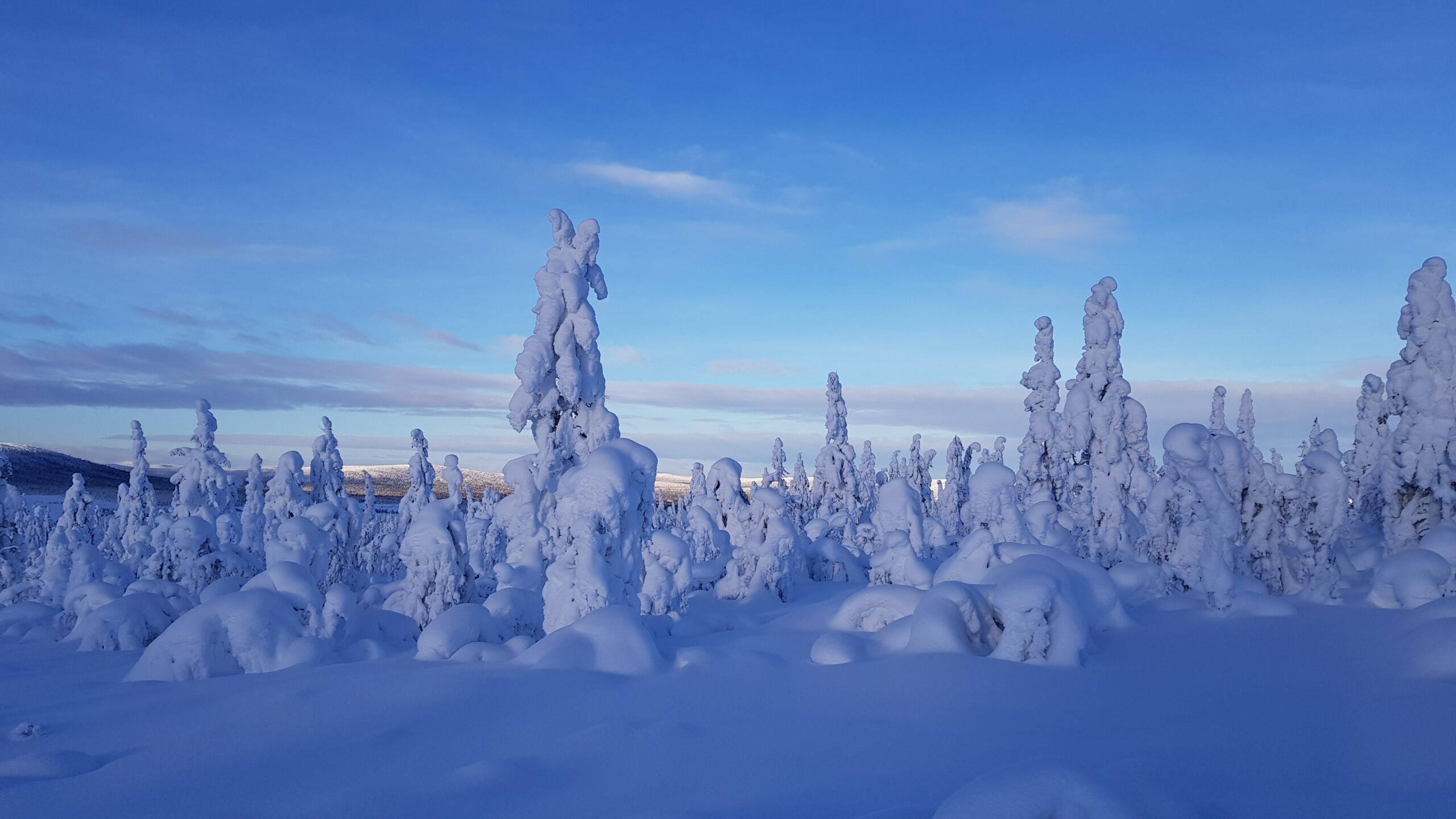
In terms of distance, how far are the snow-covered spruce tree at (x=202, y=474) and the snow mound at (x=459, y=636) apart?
84.7ft

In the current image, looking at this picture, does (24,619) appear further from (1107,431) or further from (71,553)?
(1107,431)

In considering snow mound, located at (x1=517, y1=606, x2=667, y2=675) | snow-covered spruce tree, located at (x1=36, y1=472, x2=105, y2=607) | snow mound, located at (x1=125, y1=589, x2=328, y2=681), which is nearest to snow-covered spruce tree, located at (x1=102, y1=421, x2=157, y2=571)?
snow-covered spruce tree, located at (x1=36, y1=472, x2=105, y2=607)

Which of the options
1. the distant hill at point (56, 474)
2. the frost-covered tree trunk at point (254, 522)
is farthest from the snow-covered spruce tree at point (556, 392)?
the distant hill at point (56, 474)

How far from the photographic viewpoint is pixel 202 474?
33.9 m

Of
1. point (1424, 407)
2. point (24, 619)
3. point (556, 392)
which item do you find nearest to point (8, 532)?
point (24, 619)

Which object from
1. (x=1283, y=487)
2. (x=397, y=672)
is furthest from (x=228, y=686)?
(x=1283, y=487)

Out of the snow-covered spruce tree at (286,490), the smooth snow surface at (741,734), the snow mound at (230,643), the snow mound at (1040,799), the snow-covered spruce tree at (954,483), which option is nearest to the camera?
the snow mound at (1040,799)

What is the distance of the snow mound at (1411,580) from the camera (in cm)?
1638

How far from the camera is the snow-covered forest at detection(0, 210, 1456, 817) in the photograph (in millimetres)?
8055

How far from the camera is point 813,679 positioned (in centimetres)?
1024

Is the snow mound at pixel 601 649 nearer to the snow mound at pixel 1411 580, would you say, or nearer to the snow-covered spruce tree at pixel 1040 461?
the snow mound at pixel 1411 580

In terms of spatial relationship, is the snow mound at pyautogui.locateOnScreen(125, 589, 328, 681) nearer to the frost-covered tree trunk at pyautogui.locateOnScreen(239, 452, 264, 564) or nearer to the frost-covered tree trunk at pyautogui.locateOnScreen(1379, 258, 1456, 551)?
the frost-covered tree trunk at pyautogui.locateOnScreen(239, 452, 264, 564)

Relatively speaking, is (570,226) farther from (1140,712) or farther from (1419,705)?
(1419,705)

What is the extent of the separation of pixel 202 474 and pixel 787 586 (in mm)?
25149
